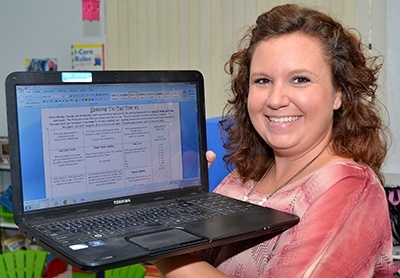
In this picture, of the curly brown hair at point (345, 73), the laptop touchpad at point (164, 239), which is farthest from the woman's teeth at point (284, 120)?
the laptop touchpad at point (164, 239)

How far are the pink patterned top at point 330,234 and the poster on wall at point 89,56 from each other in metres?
2.31

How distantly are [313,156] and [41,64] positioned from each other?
8.46 feet

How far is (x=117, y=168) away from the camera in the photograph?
1.14 metres

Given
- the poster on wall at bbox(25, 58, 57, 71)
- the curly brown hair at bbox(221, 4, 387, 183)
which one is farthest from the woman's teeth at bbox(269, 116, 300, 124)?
the poster on wall at bbox(25, 58, 57, 71)

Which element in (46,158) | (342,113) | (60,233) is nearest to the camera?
(60,233)

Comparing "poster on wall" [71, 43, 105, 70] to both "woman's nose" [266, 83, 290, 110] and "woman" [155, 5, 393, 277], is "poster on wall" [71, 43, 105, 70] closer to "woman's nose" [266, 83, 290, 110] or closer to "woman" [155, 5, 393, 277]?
"woman" [155, 5, 393, 277]

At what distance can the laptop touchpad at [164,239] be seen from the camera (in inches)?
35.3

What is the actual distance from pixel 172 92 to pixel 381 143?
18.4 inches

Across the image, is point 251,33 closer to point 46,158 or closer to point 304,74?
point 304,74

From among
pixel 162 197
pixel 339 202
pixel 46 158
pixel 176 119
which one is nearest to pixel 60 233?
pixel 46 158

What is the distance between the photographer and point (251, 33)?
4.18 ft

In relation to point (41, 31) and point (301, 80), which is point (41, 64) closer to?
point (41, 31)

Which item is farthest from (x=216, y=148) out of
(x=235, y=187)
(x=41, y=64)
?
(x=41, y=64)

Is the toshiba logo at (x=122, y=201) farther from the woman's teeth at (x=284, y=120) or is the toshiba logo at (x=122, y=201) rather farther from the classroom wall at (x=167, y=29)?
the classroom wall at (x=167, y=29)
